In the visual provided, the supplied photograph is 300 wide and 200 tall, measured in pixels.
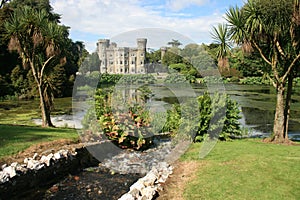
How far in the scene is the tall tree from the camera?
9.25m

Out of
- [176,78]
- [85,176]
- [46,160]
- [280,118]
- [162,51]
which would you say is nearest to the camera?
[46,160]

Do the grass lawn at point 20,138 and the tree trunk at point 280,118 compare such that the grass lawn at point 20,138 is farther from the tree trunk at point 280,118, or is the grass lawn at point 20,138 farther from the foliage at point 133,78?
the tree trunk at point 280,118

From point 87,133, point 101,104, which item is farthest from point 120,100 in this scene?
point 87,133

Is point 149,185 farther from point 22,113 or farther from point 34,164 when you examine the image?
point 22,113

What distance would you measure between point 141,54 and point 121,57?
3.44ft

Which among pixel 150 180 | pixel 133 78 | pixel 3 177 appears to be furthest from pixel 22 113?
pixel 150 180

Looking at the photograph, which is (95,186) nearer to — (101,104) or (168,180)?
(168,180)

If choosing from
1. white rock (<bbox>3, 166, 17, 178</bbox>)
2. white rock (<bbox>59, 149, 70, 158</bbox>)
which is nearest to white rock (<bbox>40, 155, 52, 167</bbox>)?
white rock (<bbox>59, 149, 70, 158</bbox>)

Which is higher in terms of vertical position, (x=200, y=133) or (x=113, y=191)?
(x=200, y=133)

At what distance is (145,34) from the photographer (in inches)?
355

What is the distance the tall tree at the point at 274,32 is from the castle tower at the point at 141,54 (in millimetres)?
2956

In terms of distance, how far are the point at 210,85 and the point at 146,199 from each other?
7459 millimetres

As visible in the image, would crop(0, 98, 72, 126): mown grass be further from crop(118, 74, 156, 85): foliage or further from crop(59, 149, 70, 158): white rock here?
crop(59, 149, 70, 158): white rock

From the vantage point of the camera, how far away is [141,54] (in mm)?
9719
